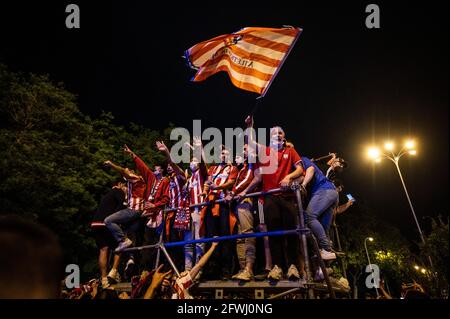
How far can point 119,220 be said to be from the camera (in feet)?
24.0

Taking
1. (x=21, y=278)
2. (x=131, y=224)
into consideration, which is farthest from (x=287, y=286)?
(x=131, y=224)

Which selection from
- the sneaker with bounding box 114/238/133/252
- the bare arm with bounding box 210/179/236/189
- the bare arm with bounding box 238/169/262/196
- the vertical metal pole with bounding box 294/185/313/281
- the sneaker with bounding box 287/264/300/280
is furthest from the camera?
the sneaker with bounding box 114/238/133/252

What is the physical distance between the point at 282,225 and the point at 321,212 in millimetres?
687

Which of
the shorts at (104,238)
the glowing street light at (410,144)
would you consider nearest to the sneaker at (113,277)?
the shorts at (104,238)

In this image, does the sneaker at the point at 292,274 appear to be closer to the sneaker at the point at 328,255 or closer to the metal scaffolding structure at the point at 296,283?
the metal scaffolding structure at the point at 296,283

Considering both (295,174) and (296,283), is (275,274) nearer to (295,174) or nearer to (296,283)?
(296,283)

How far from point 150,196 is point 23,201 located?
33.0 feet

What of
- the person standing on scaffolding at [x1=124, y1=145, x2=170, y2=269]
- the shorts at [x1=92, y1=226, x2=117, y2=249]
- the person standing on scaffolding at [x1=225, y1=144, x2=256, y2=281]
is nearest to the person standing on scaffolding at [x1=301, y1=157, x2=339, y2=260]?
the person standing on scaffolding at [x1=225, y1=144, x2=256, y2=281]

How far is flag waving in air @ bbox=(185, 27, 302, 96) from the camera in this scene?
768cm

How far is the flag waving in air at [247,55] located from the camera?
768 cm

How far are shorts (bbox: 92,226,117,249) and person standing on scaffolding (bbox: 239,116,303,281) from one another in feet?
11.4

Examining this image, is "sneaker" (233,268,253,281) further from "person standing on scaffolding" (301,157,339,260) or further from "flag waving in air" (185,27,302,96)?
"flag waving in air" (185,27,302,96)

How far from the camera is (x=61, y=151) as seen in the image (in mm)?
17531
